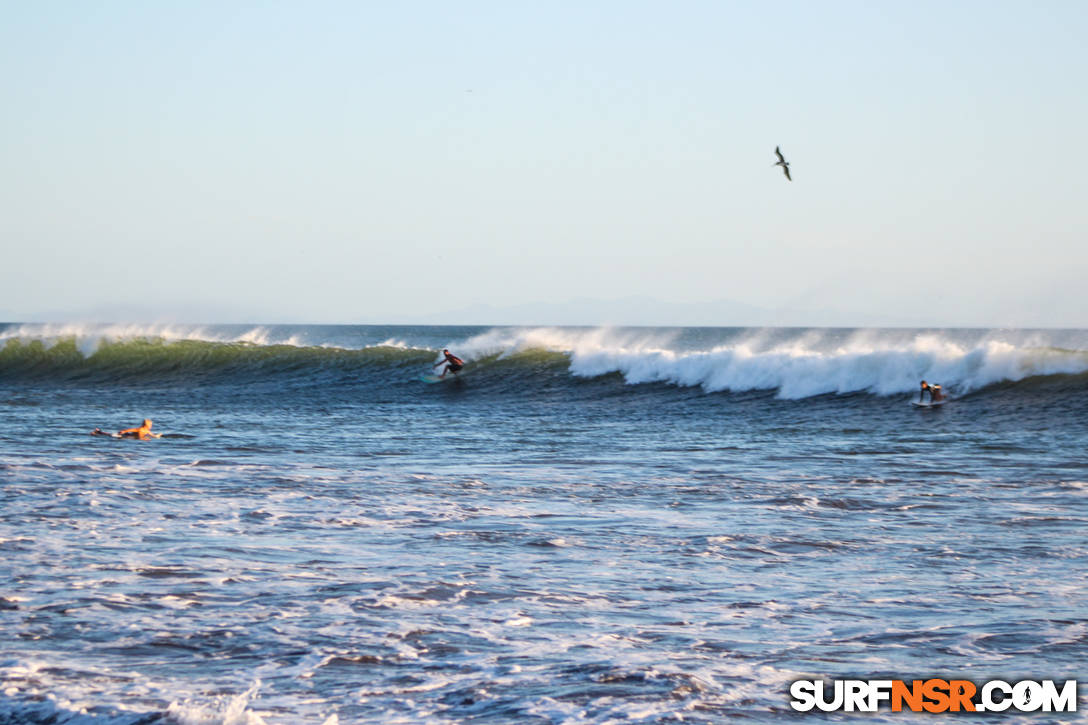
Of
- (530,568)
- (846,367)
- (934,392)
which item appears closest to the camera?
(530,568)

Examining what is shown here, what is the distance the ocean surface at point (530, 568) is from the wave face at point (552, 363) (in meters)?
3.40

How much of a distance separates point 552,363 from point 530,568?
918 inches

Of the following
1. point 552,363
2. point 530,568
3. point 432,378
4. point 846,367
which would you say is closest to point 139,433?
point 530,568

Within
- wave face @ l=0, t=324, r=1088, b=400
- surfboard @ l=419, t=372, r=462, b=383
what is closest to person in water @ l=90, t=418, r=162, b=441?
wave face @ l=0, t=324, r=1088, b=400

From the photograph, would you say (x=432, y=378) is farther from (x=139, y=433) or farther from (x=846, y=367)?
(x=139, y=433)

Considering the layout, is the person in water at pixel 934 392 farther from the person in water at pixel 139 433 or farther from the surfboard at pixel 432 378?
the person in water at pixel 139 433

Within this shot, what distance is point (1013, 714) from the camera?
488 cm

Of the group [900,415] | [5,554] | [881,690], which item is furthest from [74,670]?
[900,415]

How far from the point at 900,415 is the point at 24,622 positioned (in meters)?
17.2

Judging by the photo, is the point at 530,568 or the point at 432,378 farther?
the point at 432,378

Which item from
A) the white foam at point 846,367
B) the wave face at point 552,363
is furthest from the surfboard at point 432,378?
the white foam at point 846,367

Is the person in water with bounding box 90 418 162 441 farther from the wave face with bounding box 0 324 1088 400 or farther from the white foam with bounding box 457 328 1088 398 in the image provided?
the white foam with bounding box 457 328 1088 398

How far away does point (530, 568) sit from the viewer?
25.1ft

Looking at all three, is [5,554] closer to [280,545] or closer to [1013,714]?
[280,545]
